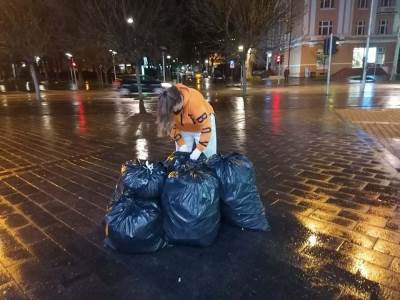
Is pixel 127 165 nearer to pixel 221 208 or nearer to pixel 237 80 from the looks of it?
pixel 221 208

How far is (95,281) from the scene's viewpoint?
2.68 m

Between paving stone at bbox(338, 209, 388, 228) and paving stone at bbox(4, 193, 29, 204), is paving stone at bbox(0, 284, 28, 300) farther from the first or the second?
paving stone at bbox(338, 209, 388, 228)

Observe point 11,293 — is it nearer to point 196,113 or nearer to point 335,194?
point 196,113

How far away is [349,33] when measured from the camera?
4744 centimetres

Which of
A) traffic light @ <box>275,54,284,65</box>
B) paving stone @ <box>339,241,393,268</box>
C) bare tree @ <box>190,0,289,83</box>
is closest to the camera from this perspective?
paving stone @ <box>339,241,393,268</box>

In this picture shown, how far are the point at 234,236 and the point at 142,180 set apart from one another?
109 cm

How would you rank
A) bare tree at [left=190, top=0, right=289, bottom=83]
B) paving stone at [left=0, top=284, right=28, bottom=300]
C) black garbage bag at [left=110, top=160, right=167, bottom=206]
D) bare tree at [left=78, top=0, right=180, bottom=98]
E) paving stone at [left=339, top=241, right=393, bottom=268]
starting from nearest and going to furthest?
1. paving stone at [left=0, top=284, right=28, bottom=300]
2. paving stone at [left=339, top=241, right=393, bottom=268]
3. black garbage bag at [left=110, top=160, right=167, bottom=206]
4. bare tree at [left=78, top=0, right=180, bottom=98]
5. bare tree at [left=190, top=0, right=289, bottom=83]

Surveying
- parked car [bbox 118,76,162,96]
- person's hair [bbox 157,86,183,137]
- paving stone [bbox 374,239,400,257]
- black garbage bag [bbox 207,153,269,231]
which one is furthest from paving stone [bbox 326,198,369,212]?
parked car [bbox 118,76,162,96]

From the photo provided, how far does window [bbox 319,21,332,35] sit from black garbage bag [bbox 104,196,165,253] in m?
50.9

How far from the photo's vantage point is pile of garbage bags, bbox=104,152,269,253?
115 inches

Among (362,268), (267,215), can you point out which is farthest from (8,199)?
(362,268)

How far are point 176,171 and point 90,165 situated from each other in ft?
10.6

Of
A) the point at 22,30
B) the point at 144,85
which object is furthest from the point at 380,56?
the point at 22,30

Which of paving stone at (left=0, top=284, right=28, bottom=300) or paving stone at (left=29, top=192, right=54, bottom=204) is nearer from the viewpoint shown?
paving stone at (left=0, top=284, right=28, bottom=300)
